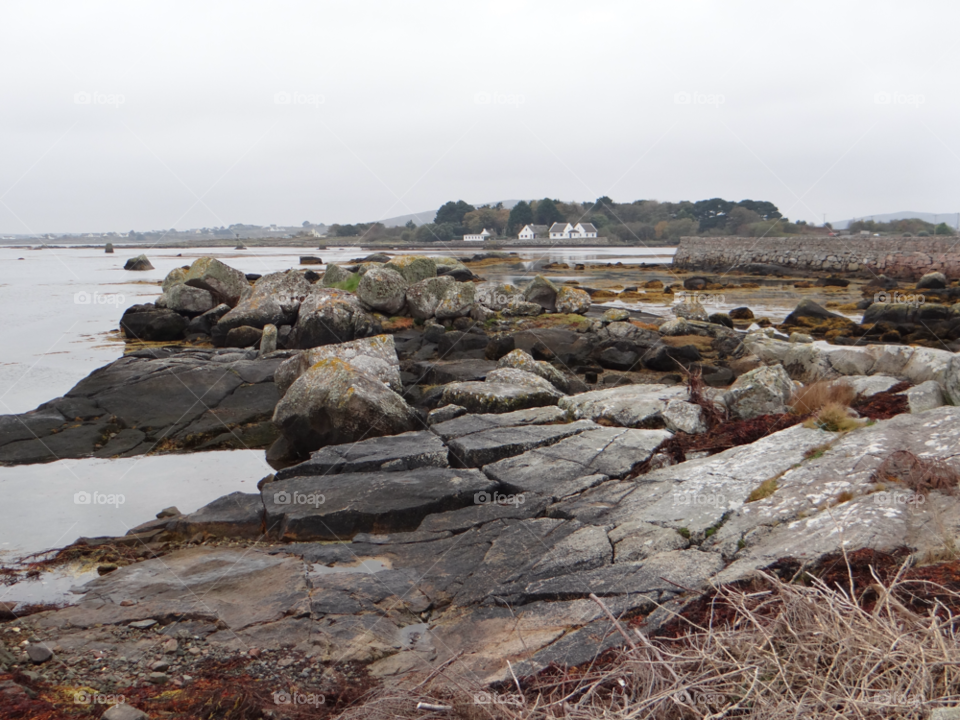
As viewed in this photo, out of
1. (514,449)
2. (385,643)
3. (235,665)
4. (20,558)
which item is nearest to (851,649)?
(385,643)

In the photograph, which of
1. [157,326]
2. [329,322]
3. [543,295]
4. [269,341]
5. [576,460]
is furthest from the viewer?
[543,295]

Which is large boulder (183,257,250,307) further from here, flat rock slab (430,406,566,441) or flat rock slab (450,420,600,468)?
flat rock slab (450,420,600,468)

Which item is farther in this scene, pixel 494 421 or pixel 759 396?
pixel 494 421

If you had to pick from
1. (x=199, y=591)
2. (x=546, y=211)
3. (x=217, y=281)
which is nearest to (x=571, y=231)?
(x=546, y=211)

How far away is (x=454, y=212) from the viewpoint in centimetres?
11556

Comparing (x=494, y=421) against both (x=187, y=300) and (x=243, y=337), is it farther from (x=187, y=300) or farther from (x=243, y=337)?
(x=187, y=300)

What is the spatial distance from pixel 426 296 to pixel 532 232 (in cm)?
10532

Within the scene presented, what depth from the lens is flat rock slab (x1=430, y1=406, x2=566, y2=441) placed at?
8727 mm

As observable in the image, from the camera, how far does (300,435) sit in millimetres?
9516

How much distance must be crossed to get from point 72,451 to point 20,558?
4007 millimetres

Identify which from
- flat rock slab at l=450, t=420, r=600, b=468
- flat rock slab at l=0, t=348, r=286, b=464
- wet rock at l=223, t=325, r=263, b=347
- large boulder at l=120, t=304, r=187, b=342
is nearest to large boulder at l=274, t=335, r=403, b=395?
flat rock slab at l=0, t=348, r=286, b=464

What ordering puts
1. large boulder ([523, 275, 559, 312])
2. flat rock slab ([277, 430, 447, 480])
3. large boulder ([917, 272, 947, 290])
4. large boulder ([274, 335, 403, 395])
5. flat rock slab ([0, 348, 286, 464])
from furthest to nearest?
large boulder ([917, 272, 947, 290]) → large boulder ([523, 275, 559, 312]) → large boulder ([274, 335, 403, 395]) → flat rock slab ([0, 348, 286, 464]) → flat rock slab ([277, 430, 447, 480])

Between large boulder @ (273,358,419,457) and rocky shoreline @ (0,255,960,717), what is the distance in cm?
4

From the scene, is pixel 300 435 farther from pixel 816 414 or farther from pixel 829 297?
pixel 829 297
